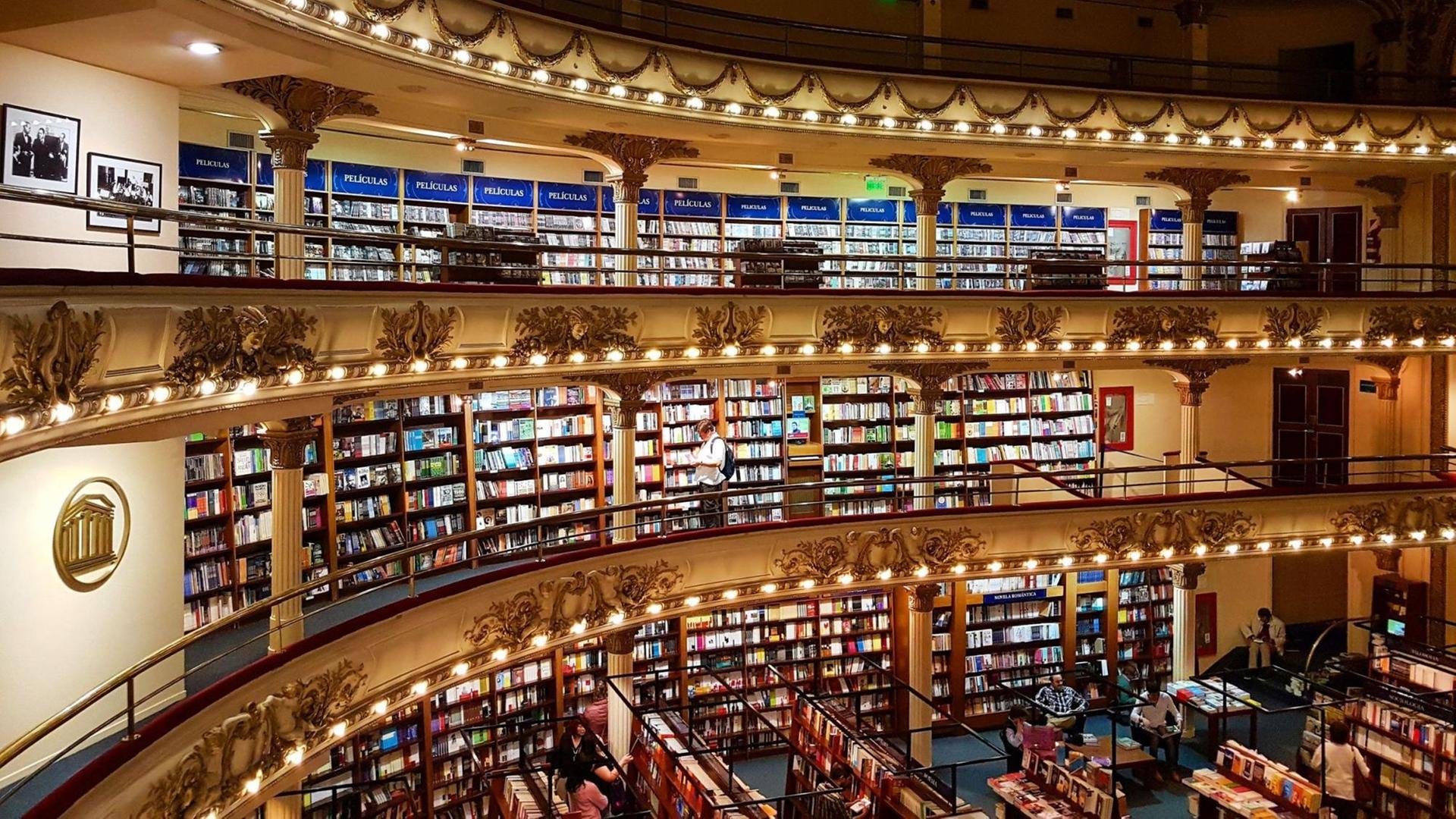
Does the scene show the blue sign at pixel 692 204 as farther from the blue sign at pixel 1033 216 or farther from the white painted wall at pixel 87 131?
the white painted wall at pixel 87 131

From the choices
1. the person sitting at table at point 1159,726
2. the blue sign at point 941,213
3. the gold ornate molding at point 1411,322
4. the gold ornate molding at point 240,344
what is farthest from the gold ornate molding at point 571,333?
the gold ornate molding at point 1411,322

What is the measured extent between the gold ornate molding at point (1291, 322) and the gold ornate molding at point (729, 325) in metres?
6.19

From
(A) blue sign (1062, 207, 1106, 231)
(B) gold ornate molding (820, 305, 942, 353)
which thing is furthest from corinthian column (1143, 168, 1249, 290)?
(B) gold ornate molding (820, 305, 942, 353)

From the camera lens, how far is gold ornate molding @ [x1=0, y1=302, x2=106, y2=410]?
13.8 feet

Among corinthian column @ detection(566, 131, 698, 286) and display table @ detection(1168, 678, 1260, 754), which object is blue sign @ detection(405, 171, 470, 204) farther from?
display table @ detection(1168, 678, 1260, 754)

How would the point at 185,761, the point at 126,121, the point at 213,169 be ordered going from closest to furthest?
the point at 185,761 < the point at 126,121 < the point at 213,169

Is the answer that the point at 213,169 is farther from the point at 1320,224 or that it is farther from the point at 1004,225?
the point at 1320,224

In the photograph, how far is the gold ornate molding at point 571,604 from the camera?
8727 mm

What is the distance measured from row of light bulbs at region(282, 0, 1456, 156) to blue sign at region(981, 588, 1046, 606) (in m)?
5.56

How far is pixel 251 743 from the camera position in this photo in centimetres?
630

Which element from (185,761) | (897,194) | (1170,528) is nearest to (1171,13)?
(897,194)

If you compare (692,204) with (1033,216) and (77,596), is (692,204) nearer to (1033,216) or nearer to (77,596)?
(1033,216)

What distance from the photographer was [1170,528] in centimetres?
1229

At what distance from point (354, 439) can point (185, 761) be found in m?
4.80
